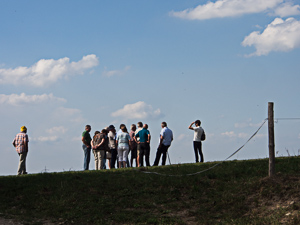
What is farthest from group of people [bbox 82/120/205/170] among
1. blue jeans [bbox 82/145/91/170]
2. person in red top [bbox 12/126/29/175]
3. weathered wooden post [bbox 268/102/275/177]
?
weathered wooden post [bbox 268/102/275/177]

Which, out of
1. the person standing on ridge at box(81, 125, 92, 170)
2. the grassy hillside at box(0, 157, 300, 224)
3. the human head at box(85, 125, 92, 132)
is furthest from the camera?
the human head at box(85, 125, 92, 132)

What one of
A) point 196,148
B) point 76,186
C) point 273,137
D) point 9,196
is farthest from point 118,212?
point 196,148

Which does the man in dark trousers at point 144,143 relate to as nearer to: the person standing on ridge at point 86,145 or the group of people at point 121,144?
the group of people at point 121,144

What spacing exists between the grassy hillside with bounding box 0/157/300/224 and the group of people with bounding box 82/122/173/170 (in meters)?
2.77

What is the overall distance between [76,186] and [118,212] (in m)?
2.74

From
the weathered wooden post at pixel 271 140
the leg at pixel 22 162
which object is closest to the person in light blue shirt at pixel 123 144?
the leg at pixel 22 162

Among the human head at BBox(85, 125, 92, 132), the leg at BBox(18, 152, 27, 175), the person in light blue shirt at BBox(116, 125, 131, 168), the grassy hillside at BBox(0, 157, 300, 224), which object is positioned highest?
the human head at BBox(85, 125, 92, 132)

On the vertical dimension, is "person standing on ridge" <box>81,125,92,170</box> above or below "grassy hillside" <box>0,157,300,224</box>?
above

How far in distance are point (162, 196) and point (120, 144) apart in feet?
19.7

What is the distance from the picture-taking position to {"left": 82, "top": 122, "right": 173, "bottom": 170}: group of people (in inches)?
827

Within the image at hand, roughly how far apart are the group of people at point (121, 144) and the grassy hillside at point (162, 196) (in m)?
2.77

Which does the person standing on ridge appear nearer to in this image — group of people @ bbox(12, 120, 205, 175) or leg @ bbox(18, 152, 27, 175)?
group of people @ bbox(12, 120, 205, 175)

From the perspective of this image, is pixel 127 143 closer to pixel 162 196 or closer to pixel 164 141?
pixel 164 141

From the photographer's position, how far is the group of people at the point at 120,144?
68.0 feet
